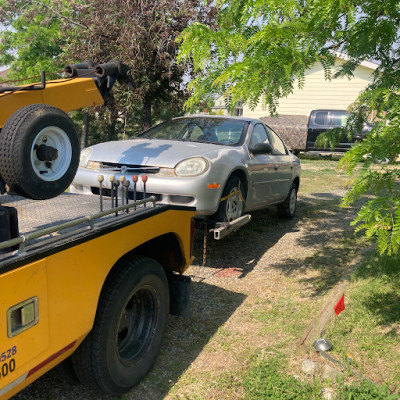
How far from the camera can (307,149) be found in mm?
19156

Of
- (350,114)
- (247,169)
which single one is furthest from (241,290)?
(350,114)

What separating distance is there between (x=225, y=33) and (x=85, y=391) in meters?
2.71

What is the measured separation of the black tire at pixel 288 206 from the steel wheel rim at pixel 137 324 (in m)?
4.80

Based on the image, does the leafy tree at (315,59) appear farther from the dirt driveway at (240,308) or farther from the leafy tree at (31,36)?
the leafy tree at (31,36)

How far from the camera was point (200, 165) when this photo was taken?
15.6 feet

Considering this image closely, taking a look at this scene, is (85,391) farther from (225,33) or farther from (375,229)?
(225,33)

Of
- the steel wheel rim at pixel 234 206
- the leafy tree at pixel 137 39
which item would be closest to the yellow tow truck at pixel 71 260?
the steel wheel rim at pixel 234 206

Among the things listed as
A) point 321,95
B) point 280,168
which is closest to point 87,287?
point 280,168

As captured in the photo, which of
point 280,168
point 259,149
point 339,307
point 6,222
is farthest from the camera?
point 280,168

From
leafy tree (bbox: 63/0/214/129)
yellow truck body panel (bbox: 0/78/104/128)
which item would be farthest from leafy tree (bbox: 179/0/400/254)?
leafy tree (bbox: 63/0/214/129)

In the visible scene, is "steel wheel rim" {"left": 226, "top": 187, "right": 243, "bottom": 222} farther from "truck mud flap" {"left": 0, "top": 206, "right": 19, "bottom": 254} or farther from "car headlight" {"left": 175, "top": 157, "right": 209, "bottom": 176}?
"truck mud flap" {"left": 0, "top": 206, "right": 19, "bottom": 254}

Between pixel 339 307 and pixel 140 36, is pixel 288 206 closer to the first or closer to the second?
pixel 339 307

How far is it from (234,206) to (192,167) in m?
0.89

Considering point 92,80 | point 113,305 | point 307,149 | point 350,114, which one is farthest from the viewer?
point 307,149
